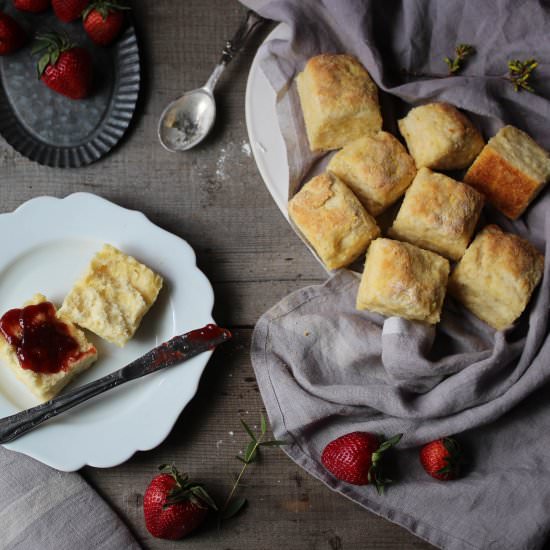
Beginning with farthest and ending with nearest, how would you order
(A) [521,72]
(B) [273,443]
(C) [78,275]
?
(C) [78,275], (B) [273,443], (A) [521,72]

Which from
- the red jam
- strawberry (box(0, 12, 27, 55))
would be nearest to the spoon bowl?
strawberry (box(0, 12, 27, 55))

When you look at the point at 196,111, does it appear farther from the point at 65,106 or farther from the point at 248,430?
the point at 248,430

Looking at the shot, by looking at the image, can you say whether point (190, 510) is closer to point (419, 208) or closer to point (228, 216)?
point (228, 216)

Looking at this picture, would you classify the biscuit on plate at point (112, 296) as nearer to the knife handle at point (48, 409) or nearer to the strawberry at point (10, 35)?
the knife handle at point (48, 409)

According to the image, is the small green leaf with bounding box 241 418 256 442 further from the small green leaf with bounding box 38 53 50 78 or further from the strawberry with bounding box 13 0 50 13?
the strawberry with bounding box 13 0 50 13

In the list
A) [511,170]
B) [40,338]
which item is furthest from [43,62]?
[511,170]

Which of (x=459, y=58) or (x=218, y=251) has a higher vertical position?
(x=459, y=58)
